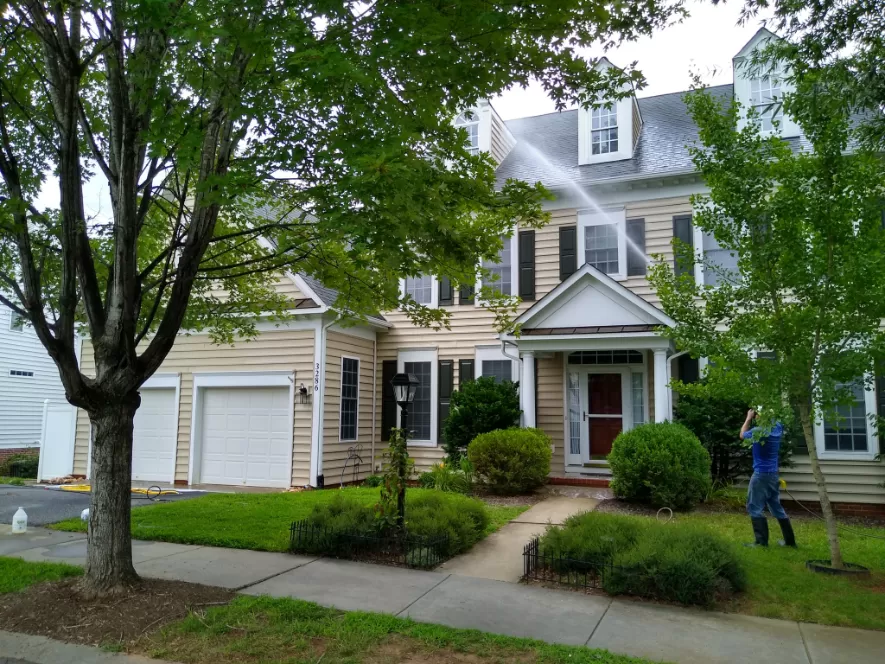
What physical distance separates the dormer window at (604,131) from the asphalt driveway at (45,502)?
1150 cm

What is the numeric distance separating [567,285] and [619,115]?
4641mm

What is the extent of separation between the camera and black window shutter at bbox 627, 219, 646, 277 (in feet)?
43.8

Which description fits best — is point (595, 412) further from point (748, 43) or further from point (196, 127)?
point (196, 127)

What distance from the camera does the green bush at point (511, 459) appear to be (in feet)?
38.0

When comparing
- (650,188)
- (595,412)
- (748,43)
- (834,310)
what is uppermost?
(748,43)

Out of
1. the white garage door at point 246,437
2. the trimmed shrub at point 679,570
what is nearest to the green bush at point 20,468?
the white garage door at point 246,437

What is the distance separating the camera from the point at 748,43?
1395cm

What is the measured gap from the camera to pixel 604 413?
13359mm

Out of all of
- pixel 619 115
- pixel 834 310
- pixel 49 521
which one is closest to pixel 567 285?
pixel 619 115

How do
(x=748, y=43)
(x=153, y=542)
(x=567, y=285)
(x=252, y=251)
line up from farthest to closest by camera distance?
(x=748, y=43), (x=567, y=285), (x=252, y=251), (x=153, y=542)

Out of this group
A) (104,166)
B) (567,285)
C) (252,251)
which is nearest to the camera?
(104,166)

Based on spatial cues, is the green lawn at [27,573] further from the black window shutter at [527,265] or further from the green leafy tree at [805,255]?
the black window shutter at [527,265]

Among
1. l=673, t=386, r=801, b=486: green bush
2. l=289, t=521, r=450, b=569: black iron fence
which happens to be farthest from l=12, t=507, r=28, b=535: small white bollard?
l=673, t=386, r=801, b=486: green bush

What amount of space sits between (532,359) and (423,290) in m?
3.72
